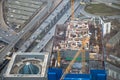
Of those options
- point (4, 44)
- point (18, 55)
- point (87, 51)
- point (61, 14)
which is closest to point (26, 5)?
point (61, 14)

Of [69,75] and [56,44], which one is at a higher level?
[56,44]

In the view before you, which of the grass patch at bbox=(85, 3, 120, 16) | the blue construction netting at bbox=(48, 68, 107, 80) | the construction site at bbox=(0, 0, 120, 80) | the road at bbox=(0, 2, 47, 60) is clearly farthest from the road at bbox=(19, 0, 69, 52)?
the blue construction netting at bbox=(48, 68, 107, 80)

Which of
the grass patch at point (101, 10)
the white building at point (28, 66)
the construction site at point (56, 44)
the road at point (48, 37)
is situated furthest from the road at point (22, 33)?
the grass patch at point (101, 10)

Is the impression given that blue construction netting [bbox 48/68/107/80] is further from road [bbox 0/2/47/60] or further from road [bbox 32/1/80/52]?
road [bbox 32/1/80/52]

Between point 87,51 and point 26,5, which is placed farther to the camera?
point 26,5

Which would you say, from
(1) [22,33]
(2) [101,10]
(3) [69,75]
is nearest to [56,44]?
(3) [69,75]

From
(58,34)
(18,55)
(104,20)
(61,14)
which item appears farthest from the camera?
(61,14)

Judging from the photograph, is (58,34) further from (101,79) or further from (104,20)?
(104,20)

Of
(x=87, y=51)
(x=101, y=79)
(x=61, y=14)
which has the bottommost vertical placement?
(x=101, y=79)

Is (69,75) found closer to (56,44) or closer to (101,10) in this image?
(56,44)
